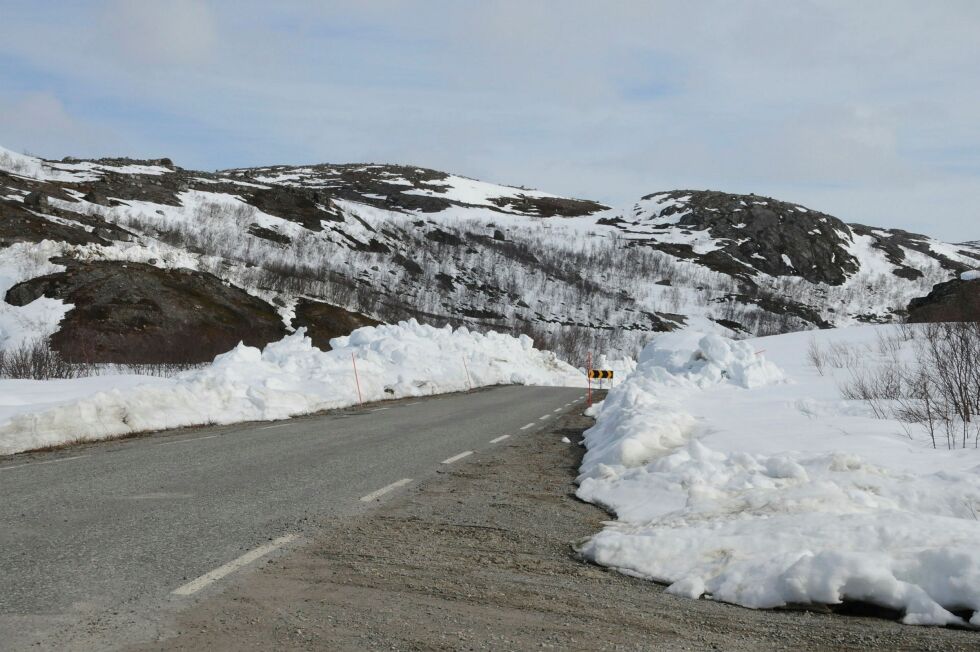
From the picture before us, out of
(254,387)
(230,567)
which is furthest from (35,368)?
(230,567)

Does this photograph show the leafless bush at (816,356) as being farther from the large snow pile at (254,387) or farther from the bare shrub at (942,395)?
the large snow pile at (254,387)

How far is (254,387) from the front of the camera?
17.6 m

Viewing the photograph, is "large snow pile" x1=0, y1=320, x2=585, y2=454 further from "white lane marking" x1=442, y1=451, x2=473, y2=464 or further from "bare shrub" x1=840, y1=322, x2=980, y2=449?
"bare shrub" x1=840, y1=322, x2=980, y2=449

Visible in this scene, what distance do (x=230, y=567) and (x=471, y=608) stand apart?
1.80 m

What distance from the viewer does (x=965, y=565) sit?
4.27 m

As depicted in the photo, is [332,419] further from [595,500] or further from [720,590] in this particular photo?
[720,590]

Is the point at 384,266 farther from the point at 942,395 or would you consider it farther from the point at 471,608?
the point at 471,608

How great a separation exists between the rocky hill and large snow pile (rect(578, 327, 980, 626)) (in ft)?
152

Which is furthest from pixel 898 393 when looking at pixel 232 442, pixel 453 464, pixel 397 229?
pixel 397 229

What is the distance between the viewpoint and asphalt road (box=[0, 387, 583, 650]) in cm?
421

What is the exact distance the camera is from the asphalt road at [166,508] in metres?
4.21

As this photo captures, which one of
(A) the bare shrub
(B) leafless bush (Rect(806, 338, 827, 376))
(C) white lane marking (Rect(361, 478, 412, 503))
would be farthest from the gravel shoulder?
(B) leafless bush (Rect(806, 338, 827, 376))

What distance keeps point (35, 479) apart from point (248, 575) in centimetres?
511

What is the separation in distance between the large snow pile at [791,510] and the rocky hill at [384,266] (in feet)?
152
